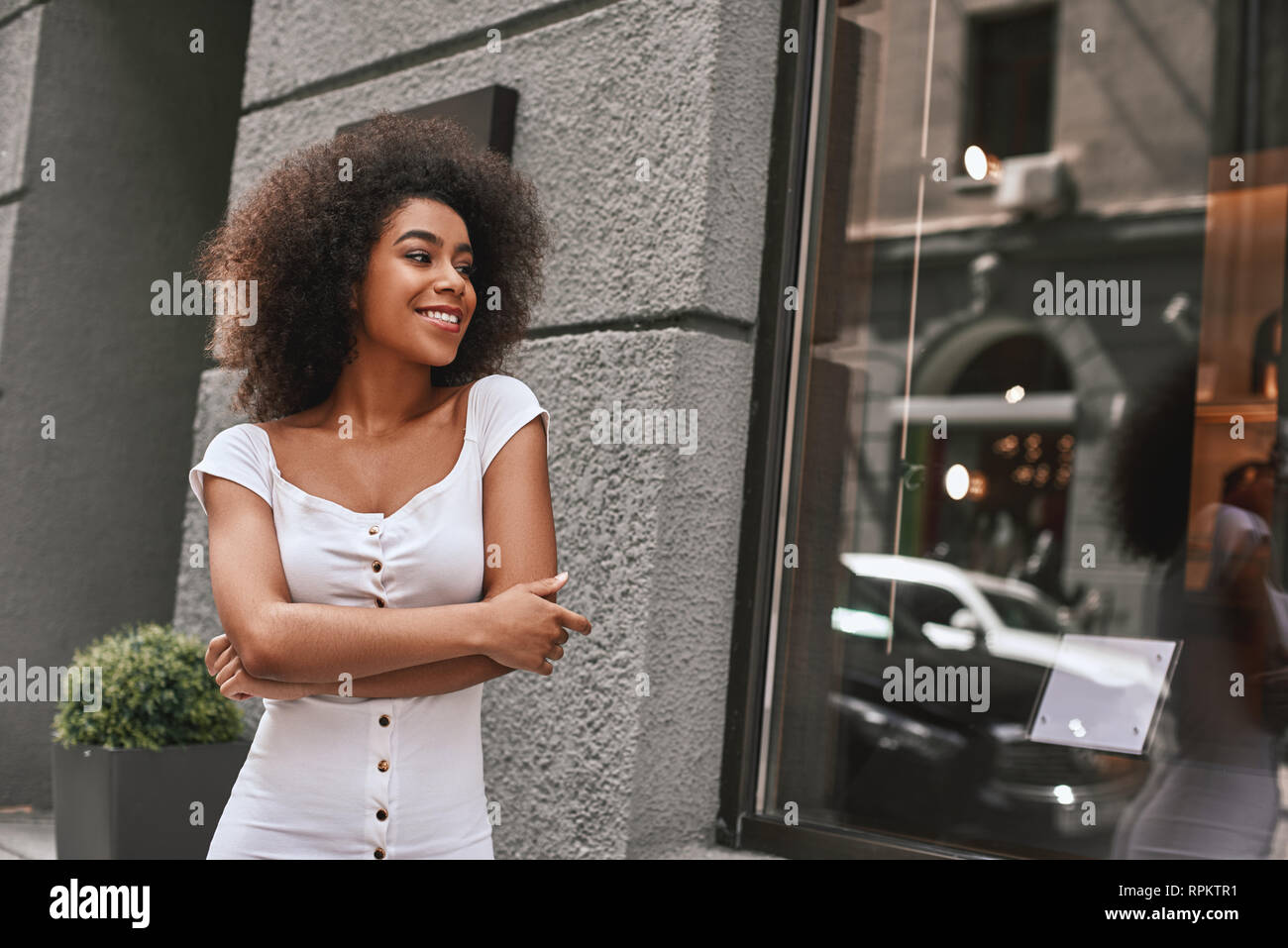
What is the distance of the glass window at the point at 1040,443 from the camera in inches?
144

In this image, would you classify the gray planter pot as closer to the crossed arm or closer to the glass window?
the glass window

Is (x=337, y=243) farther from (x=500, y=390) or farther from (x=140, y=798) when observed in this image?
(x=140, y=798)

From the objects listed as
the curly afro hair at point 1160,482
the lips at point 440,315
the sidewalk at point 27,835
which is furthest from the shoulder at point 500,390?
the curly afro hair at point 1160,482

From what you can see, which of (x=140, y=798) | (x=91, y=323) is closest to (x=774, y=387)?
(x=140, y=798)

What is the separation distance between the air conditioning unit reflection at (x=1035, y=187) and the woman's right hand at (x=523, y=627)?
11685mm

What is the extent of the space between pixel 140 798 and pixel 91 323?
8.54 feet

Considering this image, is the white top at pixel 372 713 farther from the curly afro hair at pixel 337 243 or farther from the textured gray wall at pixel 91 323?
the textured gray wall at pixel 91 323

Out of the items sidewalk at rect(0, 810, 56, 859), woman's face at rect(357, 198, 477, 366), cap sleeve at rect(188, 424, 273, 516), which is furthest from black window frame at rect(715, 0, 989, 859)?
sidewalk at rect(0, 810, 56, 859)

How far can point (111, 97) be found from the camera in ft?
18.0

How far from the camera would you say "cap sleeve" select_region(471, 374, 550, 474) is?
1.85 meters

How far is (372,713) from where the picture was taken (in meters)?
1.84

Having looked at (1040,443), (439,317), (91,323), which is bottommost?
(439,317)
